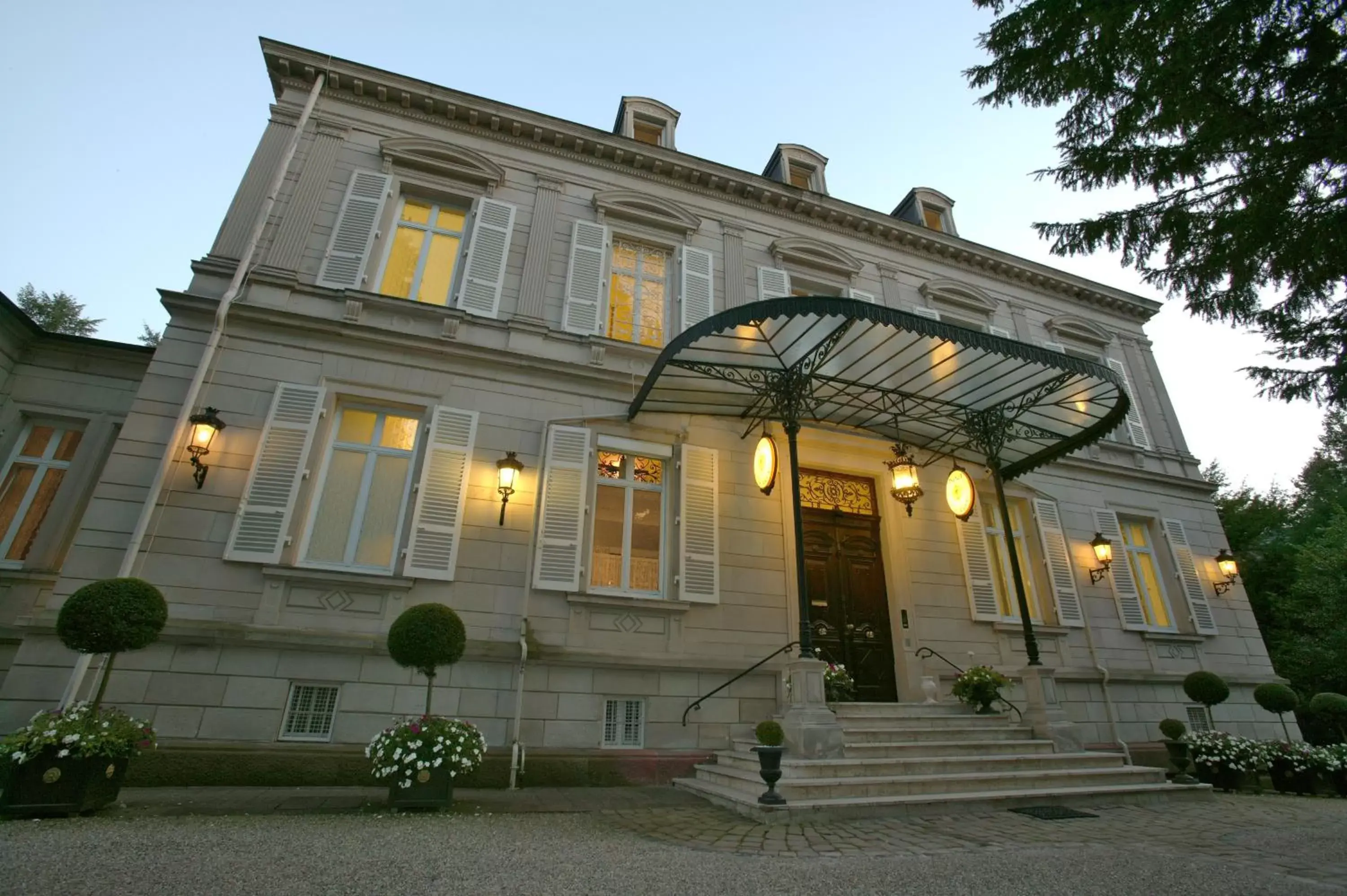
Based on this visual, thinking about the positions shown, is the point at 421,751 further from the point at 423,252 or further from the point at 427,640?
the point at 423,252

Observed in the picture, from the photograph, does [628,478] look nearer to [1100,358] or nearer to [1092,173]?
[1092,173]

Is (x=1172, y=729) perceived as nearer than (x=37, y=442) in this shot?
No

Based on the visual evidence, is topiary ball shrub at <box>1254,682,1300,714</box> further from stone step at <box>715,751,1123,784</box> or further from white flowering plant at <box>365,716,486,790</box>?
white flowering plant at <box>365,716,486,790</box>

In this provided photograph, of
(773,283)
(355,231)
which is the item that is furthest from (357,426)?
(773,283)

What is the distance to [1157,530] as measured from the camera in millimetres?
11367

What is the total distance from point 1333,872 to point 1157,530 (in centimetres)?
942

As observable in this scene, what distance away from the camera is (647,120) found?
457 inches

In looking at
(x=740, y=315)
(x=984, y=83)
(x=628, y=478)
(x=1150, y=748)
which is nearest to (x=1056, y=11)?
(x=984, y=83)

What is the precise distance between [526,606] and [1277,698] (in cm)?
1079

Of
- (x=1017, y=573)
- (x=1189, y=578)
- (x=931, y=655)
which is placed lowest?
(x=931, y=655)

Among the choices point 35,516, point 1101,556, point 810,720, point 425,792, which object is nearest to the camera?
point 425,792

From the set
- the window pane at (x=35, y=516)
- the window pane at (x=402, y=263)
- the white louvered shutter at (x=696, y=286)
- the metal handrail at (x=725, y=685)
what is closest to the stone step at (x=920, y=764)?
the metal handrail at (x=725, y=685)

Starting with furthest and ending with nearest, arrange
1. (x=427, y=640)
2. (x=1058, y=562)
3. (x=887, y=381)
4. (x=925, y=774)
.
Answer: (x=1058, y=562)
(x=887, y=381)
(x=925, y=774)
(x=427, y=640)

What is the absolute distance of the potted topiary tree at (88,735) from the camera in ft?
13.5
